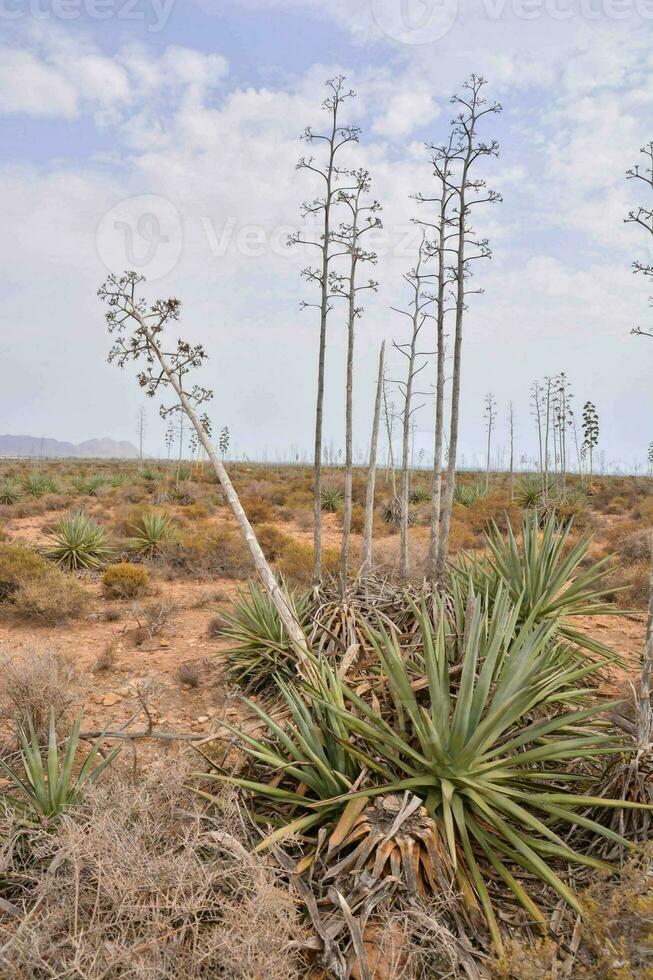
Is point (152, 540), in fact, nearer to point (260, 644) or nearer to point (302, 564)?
point (302, 564)

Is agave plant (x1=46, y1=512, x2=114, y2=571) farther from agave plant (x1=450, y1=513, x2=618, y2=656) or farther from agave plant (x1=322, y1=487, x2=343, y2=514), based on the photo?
agave plant (x1=322, y1=487, x2=343, y2=514)

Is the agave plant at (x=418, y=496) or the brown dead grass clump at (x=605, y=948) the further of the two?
the agave plant at (x=418, y=496)

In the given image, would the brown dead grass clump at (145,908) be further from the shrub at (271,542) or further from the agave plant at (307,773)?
the shrub at (271,542)

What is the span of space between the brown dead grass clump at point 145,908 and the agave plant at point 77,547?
953 centimetres

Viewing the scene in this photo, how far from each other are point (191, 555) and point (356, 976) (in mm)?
10645

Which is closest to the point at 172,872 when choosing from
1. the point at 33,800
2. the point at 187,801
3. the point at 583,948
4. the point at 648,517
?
the point at 187,801

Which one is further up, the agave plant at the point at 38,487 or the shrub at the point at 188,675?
the agave plant at the point at 38,487

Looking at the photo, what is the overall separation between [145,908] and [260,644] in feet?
13.5

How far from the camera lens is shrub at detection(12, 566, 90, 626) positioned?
8.74 metres

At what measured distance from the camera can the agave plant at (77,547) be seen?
11750 mm

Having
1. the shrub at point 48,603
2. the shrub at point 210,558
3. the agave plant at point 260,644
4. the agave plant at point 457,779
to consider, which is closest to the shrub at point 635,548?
the shrub at point 210,558

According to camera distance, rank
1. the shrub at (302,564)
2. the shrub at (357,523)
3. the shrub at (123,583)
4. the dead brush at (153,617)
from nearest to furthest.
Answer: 1. the dead brush at (153,617)
2. the shrub at (123,583)
3. the shrub at (302,564)
4. the shrub at (357,523)

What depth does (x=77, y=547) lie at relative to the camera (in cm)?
1191

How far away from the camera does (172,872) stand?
7.95 feet
